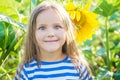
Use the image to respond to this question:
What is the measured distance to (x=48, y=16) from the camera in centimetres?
170

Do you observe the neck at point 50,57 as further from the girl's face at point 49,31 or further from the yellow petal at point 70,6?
the yellow petal at point 70,6

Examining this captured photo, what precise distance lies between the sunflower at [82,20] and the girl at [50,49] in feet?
0.33

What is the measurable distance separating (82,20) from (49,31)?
0.91 ft

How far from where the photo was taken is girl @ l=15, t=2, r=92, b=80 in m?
1.70

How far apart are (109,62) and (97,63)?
0.53 meters

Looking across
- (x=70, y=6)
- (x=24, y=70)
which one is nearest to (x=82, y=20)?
(x=70, y=6)

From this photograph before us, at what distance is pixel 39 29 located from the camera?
171 cm

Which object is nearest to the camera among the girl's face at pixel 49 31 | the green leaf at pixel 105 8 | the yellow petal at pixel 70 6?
the girl's face at pixel 49 31

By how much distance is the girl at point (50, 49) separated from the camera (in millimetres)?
1696

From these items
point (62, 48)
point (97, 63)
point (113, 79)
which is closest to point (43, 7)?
point (62, 48)

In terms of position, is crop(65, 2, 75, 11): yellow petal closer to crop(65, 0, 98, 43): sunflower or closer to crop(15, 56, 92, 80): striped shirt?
crop(65, 0, 98, 43): sunflower

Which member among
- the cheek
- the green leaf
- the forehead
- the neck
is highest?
the green leaf

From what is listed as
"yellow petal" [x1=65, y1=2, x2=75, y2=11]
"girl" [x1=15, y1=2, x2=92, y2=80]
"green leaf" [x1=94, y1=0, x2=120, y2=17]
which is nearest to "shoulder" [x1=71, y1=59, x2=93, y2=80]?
"girl" [x1=15, y1=2, x2=92, y2=80]

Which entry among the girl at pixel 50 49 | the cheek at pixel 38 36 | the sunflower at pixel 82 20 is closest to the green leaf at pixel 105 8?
the sunflower at pixel 82 20
